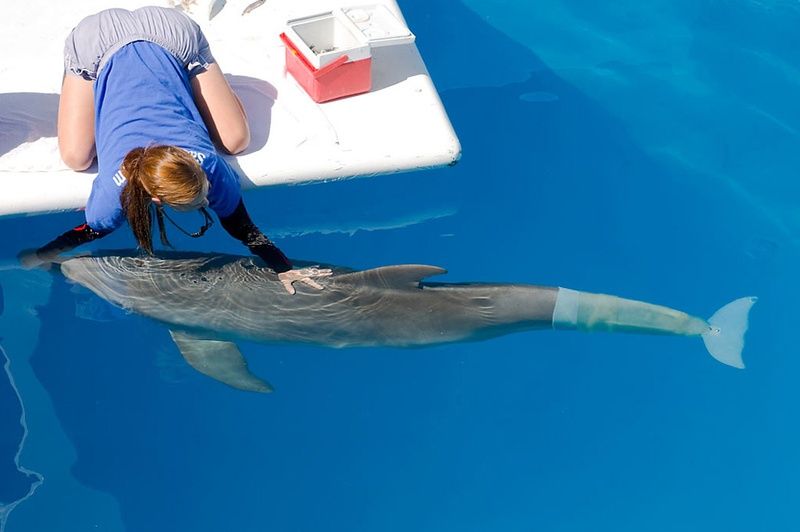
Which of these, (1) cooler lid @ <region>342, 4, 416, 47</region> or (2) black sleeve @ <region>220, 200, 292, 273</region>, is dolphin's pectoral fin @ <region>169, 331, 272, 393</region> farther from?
(1) cooler lid @ <region>342, 4, 416, 47</region>

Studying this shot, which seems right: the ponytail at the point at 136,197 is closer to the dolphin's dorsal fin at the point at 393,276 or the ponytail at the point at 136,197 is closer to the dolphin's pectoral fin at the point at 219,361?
the dolphin's pectoral fin at the point at 219,361

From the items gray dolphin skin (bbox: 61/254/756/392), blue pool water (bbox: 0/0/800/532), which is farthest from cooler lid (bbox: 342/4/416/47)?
gray dolphin skin (bbox: 61/254/756/392)

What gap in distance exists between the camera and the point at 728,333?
5.69 metres

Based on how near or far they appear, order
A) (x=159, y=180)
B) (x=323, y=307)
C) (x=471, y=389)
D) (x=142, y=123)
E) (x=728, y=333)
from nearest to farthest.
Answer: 1. (x=159, y=180)
2. (x=142, y=123)
3. (x=323, y=307)
4. (x=728, y=333)
5. (x=471, y=389)

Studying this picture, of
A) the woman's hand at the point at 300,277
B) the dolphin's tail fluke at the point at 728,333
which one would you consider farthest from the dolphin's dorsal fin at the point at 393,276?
Answer: the dolphin's tail fluke at the point at 728,333

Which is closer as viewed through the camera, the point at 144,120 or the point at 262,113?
the point at 144,120

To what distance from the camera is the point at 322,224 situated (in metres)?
6.33

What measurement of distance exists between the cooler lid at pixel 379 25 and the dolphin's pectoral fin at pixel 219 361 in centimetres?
214

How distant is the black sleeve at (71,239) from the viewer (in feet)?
16.7

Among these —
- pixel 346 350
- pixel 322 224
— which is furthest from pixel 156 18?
pixel 346 350

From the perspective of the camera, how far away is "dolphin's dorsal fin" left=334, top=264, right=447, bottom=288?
16.7ft

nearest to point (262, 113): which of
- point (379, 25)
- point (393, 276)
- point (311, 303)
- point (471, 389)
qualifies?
point (379, 25)

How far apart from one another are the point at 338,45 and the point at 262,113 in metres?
0.74

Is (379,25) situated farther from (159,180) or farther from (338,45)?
(159,180)
